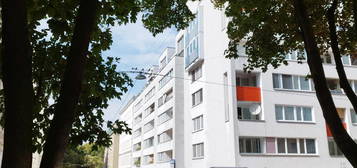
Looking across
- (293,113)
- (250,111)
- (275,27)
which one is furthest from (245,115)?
(275,27)

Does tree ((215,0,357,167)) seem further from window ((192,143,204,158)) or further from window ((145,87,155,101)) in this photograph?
window ((145,87,155,101))

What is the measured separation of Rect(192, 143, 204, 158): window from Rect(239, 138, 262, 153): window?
5636 millimetres

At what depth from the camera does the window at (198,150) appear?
35344mm

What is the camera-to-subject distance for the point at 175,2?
349 inches

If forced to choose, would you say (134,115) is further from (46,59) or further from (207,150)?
(46,59)

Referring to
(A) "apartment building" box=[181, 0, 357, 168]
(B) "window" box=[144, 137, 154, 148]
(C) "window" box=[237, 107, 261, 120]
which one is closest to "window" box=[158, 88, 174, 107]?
(B) "window" box=[144, 137, 154, 148]

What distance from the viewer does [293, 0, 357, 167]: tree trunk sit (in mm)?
6535

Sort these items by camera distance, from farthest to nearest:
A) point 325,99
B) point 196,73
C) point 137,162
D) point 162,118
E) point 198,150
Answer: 1. point 137,162
2. point 162,118
3. point 196,73
4. point 198,150
5. point 325,99

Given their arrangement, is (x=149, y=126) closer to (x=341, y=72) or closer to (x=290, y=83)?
(x=290, y=83)

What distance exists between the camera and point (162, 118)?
5059cm

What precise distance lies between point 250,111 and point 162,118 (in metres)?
20.3

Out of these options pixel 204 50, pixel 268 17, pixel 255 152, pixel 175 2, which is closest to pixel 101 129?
pixel 175 2

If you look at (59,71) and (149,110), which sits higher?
(149,110)

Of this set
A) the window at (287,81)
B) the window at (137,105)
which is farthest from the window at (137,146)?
the window at (287,81)
